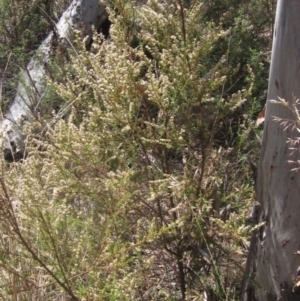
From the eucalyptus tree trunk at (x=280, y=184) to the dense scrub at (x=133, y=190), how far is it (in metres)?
0.14

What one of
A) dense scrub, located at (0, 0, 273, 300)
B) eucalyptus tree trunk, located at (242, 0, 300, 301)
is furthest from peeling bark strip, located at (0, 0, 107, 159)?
eucalyptus tree trunk, located at (242, 0, 300, 301)

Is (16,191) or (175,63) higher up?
(175,63)

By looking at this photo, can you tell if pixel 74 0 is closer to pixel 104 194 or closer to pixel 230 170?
pixel 230 170

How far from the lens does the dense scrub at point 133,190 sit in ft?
8.62

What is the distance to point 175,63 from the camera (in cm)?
291

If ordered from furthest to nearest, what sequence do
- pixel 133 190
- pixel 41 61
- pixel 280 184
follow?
pixel 41 61 < pixel 133 190 < pixel 280 184

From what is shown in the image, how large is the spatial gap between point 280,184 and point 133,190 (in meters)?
0.71

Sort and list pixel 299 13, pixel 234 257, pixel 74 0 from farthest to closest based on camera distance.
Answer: pixel 74 0
pixel 234 257
pixel 299 13

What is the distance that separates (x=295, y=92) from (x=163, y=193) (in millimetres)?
825

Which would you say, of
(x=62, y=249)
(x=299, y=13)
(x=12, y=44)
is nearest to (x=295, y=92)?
(x=299, y=13)

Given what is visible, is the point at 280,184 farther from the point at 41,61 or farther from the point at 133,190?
the point at 41,61

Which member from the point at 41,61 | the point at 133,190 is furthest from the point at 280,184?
the point at 41,61

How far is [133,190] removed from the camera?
118 inches

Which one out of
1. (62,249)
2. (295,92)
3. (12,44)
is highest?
(12,44)
